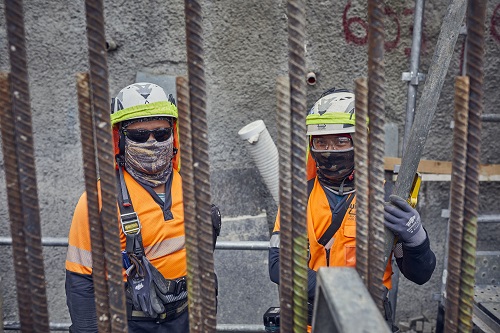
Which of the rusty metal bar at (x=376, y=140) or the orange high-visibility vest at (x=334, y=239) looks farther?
the orange high-visibility vest at (x=334, y=239)

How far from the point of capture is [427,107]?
108 inches

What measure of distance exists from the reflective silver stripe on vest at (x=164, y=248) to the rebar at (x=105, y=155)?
1300 millimetres

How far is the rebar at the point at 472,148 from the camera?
1.42 metres

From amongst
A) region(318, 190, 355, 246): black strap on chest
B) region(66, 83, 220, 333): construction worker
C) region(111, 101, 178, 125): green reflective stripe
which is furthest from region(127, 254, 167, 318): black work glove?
region(318, 190, 355, 246): black strap on chest

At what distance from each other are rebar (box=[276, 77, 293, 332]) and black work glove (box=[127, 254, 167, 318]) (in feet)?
4.49

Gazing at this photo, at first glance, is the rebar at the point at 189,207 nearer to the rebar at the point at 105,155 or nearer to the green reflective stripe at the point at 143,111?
the rebar at the point at 105,155

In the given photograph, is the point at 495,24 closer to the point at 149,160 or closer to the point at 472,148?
the point at 149,160

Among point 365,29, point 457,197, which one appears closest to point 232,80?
point 365,29

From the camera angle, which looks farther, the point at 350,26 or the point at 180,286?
the point at 350,26

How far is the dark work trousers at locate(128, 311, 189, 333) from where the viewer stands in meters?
2.89

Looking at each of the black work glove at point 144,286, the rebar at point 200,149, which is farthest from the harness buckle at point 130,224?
the rebar at point 200,149

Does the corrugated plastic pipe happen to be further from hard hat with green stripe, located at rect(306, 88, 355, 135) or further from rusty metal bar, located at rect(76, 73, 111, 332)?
rusty metal bar, located at rect(76, 73, 111, 332)

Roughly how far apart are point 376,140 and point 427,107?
137 cm

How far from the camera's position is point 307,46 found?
4535 mm
